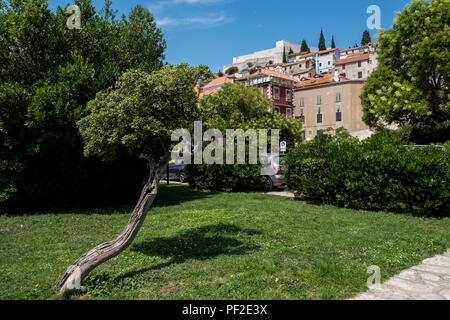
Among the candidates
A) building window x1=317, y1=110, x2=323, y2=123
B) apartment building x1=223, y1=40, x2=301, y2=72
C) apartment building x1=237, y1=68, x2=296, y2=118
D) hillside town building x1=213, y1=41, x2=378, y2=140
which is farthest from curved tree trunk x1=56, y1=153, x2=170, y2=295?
apartment building x1=223, y1=40, x2=301, y2=72

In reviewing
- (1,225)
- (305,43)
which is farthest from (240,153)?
(305,43)

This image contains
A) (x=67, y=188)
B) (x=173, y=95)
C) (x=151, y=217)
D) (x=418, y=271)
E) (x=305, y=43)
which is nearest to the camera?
(x=418, y=271)

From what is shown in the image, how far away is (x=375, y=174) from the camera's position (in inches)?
369

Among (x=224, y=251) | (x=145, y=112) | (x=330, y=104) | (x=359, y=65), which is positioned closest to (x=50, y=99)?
(x=145, y=112)

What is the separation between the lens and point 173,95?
17.1ft

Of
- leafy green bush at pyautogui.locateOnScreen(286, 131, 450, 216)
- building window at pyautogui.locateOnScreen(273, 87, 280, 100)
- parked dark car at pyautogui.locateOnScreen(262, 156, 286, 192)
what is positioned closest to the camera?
leafy green bush at pyautogui.locateOnScreen(286, 131, 450, 216)

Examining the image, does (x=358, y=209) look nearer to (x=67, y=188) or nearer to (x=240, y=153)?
(x=240, y=153)

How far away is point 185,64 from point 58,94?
6.05 metres

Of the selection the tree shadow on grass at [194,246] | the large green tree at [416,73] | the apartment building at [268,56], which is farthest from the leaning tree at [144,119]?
the apartment building at [268,56]

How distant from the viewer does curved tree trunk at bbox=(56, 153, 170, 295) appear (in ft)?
13.6

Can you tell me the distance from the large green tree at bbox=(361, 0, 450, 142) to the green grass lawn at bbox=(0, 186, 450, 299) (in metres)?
18.0

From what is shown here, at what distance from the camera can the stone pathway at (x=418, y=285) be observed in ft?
12.7

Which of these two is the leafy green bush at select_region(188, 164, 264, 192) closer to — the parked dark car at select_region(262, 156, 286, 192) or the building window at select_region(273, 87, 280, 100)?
the parked dark car at select_region(262, 156, 286, 192)

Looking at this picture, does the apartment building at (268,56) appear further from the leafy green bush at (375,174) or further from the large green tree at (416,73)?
the leafy green bush at (375,174)
